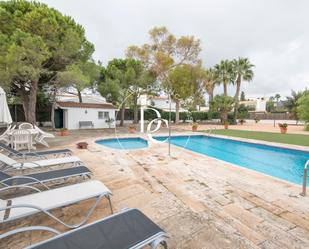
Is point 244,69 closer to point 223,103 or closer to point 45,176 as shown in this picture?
point 223,103

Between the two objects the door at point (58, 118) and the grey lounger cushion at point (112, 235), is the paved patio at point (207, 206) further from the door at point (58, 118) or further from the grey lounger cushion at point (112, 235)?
the door at point (58, 118)

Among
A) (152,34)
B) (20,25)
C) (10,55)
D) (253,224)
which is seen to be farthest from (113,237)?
(152,34)

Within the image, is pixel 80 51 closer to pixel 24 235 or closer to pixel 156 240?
pixel 24 235

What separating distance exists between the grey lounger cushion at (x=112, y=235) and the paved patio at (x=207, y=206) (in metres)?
0.63

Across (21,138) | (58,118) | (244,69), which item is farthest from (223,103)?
(21,138)

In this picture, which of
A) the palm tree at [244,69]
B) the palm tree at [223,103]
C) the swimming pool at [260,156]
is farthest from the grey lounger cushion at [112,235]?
the palm tree at [244,69]

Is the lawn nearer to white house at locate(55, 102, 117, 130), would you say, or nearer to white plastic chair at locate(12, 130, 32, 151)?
white house at locate(55, 102, 117, 130)

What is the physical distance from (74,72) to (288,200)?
11.1 metres

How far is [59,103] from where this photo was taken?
16375 mm

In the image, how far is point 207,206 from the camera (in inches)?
125

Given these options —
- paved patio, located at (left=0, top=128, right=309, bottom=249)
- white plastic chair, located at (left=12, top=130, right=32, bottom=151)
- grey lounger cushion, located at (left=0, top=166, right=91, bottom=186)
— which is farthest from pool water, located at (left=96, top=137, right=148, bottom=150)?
grey lounger cushion, located at (left=0, top=166, right=91, bottom=186)

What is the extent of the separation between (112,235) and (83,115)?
16.6m

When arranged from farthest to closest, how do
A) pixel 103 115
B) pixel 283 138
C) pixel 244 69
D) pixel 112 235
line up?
1. pixel 244 69
2. pixel 103 115
3. pixel 283 138
4. pixel 112 235

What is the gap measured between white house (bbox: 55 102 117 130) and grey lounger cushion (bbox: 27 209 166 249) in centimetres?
1576
